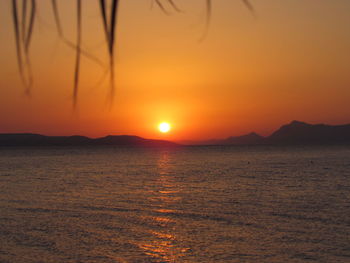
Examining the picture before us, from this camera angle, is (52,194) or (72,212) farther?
(52,194)

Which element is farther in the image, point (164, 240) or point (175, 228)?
point (175, 228)

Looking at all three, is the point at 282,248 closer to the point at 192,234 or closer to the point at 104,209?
the point at 192,234

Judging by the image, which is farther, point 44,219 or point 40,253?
point 44,219

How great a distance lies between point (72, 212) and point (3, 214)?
13.0 ft

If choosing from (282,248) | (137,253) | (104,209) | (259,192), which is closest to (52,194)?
(104,209)

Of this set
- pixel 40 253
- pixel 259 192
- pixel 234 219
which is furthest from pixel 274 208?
pixel 40 253

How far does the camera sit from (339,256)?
15211 millimetres

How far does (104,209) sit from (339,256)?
50.9ft

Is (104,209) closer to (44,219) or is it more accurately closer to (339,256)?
(44,219)

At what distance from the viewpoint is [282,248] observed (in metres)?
16.3

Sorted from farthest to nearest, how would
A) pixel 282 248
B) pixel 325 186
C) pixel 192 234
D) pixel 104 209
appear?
pixel 325 186 → pixel 104 209 → pixel 192 234 → pixel 282 248

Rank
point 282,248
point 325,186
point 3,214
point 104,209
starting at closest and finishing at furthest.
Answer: point 282,248, point 3,214, point 104,209, point 325,186

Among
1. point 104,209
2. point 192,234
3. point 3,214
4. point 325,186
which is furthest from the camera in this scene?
point 325,186

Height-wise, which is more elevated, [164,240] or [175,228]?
[175,228]
